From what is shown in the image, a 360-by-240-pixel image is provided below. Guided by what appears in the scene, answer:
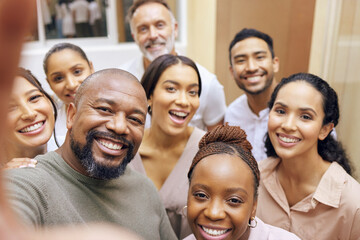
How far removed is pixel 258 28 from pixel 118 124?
3.08 meters

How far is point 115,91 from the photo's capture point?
1.23 metres

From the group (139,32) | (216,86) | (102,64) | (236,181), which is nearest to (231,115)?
(216,86)

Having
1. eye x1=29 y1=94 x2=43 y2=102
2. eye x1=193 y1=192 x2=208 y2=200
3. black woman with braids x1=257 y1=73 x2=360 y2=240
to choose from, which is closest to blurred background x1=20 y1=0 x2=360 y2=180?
eye x1=29 y1=94 x2=43 y2=102

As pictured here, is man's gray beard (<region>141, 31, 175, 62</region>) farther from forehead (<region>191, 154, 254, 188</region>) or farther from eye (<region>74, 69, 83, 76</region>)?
forehead (<region>191, 154, 254, 188</region>)

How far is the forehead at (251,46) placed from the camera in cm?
246

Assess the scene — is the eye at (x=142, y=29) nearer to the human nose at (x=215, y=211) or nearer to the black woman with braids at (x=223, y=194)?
the black woman with braids at (x=223, y=194)

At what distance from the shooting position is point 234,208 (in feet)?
4.01

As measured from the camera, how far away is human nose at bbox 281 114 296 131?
1605 mm

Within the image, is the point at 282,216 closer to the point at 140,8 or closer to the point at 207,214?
the point at 207,214

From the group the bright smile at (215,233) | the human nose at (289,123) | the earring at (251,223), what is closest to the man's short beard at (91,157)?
the bright smile at (215,233)

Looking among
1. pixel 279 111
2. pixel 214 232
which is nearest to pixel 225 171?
pixel 214 232

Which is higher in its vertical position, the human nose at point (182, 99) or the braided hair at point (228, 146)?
the human nose at point (182, 99)

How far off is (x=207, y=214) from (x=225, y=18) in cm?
327

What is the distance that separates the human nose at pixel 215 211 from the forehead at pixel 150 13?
1897 mm
